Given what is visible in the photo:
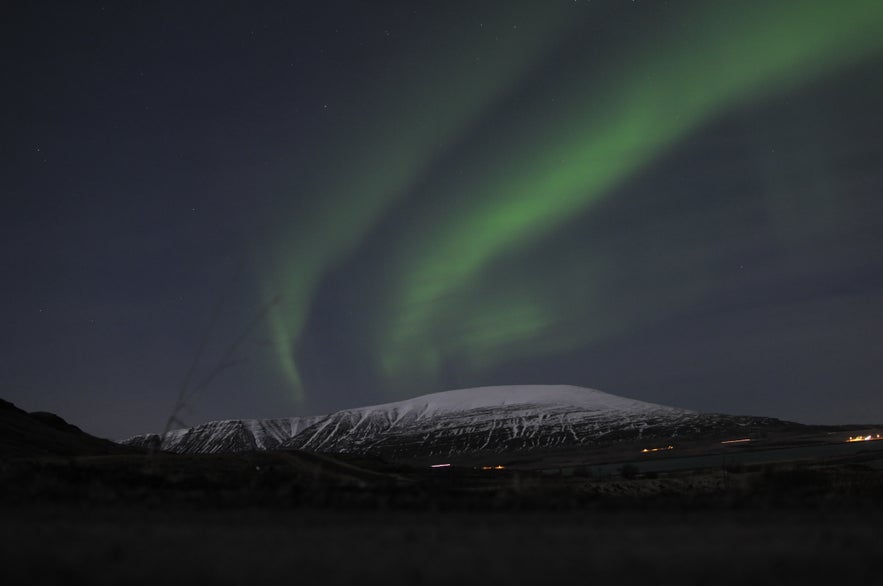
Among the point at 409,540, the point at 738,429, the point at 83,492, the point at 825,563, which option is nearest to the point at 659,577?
the point at 825,563

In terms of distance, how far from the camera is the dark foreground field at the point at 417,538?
743cm

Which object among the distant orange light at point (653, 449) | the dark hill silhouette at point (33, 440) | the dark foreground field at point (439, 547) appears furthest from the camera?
the distant orange light at point (653, 449)

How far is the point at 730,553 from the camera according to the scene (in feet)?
27.8

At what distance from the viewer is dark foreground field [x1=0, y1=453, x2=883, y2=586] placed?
293 inches

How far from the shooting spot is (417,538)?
997 centimetres

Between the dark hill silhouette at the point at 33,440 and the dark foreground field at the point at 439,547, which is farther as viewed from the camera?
the dark hill silhouette at the point at 33,440

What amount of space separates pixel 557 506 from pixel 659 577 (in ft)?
23.3

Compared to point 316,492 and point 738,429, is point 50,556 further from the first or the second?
point 738,429

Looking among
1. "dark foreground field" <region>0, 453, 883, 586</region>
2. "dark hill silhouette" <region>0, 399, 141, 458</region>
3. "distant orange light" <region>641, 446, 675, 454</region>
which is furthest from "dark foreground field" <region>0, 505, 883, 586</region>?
"distant orange light" <region>641, 446, 675, 454</region>

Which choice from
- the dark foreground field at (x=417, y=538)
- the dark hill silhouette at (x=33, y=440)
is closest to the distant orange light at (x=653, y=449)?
the dark hill silhouette at (x=33, y=440)

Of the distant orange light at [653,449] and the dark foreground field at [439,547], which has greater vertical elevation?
the distant orange light at [653,449]

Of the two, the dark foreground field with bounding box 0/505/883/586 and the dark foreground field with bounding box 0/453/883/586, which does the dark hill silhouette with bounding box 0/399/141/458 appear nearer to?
the dark foreground field with bounding box 0/453/883/586

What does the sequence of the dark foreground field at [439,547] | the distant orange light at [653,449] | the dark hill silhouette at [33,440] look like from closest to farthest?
the dark foreground field at [439,547] < the dark hill silhouette at [33,440] < the distant orange light at [653,449]

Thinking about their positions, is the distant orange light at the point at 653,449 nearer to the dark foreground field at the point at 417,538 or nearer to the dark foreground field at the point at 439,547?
the dark foreground field at the point at 417,538
